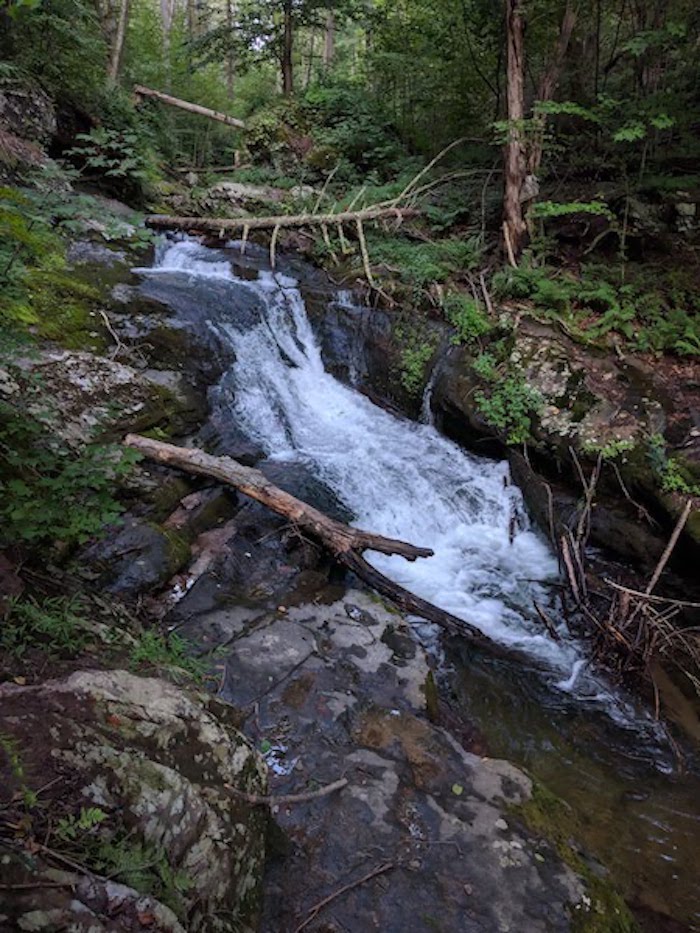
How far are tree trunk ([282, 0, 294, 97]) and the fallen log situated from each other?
797 centimetres

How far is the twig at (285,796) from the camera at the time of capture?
261 cm

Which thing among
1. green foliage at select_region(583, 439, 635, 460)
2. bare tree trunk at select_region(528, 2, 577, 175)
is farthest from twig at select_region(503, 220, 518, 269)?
green foliage at select_region(583, 439, 635, 460)

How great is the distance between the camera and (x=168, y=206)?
12.6 m

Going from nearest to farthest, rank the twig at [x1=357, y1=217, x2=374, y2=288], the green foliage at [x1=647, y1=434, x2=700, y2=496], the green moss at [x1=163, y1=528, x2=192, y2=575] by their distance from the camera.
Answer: the green moss at [x1=163, y1=528, x2=192, y2=575] → the green foliage at [x1=647, y1=434, x2=700, y2=496] → the twig at [x1=357, y1=217, x2=374, y2=288]

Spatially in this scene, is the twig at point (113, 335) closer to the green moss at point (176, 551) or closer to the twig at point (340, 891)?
the green moss at point (176, 551)

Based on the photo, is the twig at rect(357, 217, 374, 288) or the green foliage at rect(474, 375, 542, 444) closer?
the green foliage at rect(474, 375, 542, 444)

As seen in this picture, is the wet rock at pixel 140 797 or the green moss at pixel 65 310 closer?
the wet rock at pixel 140 797

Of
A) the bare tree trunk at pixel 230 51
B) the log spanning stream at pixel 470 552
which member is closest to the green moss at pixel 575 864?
the log spanning stream at pixel 470 552

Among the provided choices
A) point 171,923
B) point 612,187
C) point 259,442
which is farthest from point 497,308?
point 171,923

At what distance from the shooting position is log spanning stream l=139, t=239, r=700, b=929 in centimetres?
405

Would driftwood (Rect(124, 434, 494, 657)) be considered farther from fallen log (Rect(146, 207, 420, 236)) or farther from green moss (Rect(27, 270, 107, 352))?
fallen log (Rect(146, 207, 420, 236))

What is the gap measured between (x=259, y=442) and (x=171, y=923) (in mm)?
6202

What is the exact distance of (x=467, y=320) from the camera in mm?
8266

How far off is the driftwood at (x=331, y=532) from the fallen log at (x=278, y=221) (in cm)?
667
